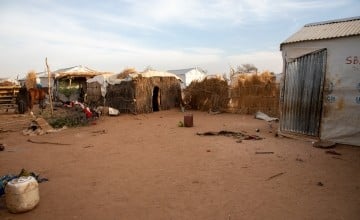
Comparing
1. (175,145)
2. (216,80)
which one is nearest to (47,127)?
(175,145)

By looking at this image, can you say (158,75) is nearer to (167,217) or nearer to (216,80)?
(216,80)

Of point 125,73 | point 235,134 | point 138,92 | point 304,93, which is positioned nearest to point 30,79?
point 125,73

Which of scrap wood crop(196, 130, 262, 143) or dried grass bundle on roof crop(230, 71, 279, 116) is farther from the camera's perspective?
dried grass bundle on roof crop(230, 71, 279, 116)

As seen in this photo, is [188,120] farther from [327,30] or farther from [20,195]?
[20,195]

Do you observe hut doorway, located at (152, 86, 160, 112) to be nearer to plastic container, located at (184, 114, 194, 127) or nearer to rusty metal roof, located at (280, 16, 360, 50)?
plastic container, located at (184, 114, 194, 127)

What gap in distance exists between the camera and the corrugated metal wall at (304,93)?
28.2 feet

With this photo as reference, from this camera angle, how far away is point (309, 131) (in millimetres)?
8859

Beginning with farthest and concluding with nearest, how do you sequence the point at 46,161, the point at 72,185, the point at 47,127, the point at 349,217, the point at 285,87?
the point at 47,127 → the point at 285,87 → the point at 46,161 → the point at 72,185 → the point at 349,217

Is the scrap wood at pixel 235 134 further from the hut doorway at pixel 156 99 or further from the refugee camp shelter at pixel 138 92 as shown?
the hut doorway at pixel 156 99

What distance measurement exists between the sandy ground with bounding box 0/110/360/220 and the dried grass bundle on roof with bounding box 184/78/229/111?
884 centimetres

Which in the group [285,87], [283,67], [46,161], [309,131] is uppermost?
[283,67]

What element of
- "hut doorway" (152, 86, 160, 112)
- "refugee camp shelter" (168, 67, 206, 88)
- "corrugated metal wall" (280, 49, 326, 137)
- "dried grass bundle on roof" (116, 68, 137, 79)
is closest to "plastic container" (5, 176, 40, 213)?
"corrugated metal wall" (280, 49, 326, 137)

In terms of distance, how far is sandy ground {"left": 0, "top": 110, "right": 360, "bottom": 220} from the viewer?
165 inches

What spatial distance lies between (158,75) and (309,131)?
39.7 ft
